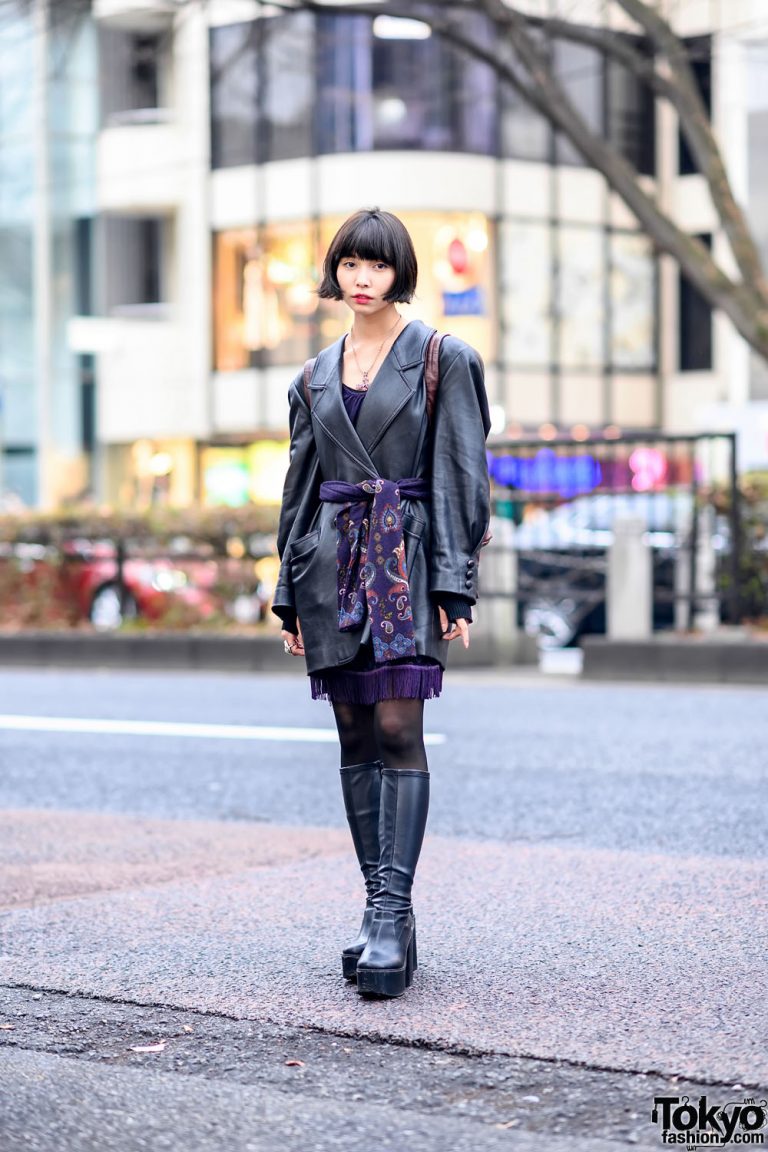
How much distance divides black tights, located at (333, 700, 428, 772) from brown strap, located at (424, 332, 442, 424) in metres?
0.69

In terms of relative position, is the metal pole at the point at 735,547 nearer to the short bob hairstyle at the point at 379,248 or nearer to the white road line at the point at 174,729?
the white road line at the point at 174,729

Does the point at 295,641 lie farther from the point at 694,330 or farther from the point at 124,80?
the point at 124,80

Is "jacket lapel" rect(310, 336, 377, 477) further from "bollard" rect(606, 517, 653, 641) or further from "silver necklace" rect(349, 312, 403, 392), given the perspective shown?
"bollard" rect(606, 517, 653, 641)

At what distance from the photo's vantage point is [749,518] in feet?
49.2

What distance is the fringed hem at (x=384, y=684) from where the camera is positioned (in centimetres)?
452

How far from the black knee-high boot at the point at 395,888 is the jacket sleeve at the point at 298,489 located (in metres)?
0.52

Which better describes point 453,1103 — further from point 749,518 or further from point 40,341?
point 40,341

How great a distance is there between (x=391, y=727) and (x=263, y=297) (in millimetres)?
30729

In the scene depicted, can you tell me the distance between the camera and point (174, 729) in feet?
36.9

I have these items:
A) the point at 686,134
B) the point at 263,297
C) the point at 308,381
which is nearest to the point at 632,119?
the point at 263,297

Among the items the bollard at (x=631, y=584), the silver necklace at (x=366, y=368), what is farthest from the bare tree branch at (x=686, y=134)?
the silver necklace at (x=366, y=368)

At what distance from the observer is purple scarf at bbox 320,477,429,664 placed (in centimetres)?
446

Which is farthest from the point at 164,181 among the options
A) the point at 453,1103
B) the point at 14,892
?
the point at 453,1103

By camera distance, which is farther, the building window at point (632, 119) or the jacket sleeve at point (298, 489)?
the building window at point (632, 119)
